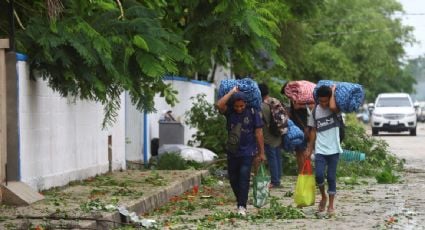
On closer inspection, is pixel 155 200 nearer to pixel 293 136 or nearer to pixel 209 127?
pixel 293 136

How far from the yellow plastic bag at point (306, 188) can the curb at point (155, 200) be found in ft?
6.56

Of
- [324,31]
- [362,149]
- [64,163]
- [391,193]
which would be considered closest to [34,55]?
[64,163]

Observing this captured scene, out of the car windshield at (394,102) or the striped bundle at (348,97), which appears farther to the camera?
the car windshield at (394,102)

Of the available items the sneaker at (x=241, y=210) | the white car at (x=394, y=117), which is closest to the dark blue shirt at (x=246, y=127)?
the sneaker at (x=241, y=210)

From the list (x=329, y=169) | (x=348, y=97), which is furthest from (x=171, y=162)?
(x=348, y=97)

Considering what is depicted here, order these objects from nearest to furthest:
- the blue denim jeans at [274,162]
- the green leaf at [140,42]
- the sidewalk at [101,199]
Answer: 1. the sidewalk at [101,199]
2. the green leaf at [140,42]
3. the blue denim jeans at [274,162]

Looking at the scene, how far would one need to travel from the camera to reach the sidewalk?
1059cm

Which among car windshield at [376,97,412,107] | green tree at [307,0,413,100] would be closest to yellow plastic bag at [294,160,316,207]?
car windshield at [376,97,412,107]

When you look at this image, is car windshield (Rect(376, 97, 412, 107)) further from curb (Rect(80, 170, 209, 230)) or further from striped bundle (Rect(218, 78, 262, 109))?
striped bundle (Rect(218, 78, 262, 109))

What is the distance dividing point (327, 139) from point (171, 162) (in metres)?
7.37

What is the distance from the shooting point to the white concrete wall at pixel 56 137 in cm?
1315

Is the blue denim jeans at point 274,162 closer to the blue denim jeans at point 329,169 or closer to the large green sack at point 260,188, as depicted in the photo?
the large green sack at point 260,188

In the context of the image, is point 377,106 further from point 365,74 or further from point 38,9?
point 38,9

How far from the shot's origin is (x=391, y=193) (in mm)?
15609
